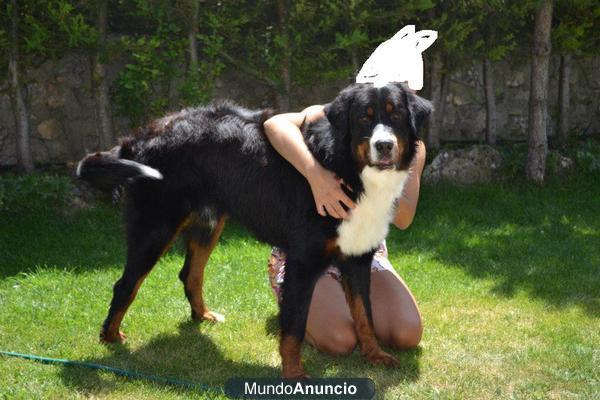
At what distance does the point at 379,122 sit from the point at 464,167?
4.00 m

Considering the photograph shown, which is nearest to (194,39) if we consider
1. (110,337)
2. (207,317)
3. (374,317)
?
(207,317)

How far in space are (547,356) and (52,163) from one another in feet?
15.8

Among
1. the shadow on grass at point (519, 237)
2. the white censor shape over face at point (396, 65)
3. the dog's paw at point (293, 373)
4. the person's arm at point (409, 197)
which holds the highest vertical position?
the white censor shape over face at point (396, 65)

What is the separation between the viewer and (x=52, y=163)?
679 centimetres

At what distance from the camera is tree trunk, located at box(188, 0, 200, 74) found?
617 centimetres

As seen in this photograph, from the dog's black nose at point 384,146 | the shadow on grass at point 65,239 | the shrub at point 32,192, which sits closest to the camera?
the dog's black nose at point 384,146

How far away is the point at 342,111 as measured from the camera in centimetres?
309

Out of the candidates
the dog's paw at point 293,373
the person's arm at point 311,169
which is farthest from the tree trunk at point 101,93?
the dog's paw at point 293,373

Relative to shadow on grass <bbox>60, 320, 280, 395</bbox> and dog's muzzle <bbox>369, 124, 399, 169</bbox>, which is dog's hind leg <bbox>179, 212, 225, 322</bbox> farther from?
dog's muzzle <bbox>369, 124, 399, 169</bbox>

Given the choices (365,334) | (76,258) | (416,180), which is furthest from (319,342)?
(76,258)

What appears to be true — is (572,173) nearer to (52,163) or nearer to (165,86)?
(165,86)

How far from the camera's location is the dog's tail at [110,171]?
345cm

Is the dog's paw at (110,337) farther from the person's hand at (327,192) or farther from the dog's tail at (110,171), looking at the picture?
the person's hand at (327,192)

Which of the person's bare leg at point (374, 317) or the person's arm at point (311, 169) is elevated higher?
the person's arm at point (311, 169)
